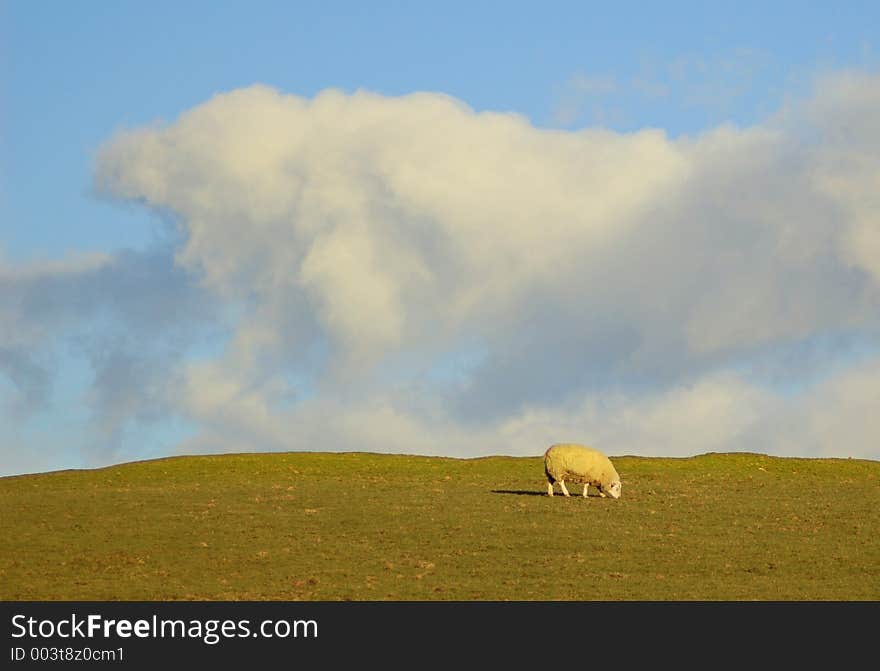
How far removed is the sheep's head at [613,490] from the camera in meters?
48.8

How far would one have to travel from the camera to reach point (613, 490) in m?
48.9

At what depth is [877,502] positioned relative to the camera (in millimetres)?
50125

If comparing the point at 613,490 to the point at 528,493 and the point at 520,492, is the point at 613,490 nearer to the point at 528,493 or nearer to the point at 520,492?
the point at 528,493

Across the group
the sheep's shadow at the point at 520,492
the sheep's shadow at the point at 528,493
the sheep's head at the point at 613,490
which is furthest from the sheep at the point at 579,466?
the sheep's shadow at the point at 520,492

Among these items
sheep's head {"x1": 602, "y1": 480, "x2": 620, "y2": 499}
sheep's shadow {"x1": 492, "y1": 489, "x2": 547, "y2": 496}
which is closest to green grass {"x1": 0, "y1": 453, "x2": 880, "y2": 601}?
sheep's shadow {"x1": 492, "y1": 489, "x2": 547, "y2": 496}

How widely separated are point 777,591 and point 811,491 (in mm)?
21909

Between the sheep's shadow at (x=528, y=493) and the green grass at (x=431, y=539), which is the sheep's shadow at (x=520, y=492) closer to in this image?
the sheep's shadow at (x=528, y=493)

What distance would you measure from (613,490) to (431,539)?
1135cm

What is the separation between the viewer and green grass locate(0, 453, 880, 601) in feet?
111

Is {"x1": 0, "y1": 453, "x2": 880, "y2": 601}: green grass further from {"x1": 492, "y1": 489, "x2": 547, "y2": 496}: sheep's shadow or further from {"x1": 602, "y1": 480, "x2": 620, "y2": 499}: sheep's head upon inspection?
{"x1": 602, "y1": 480, "x2": 620, "y2": 499}: sheep's head
